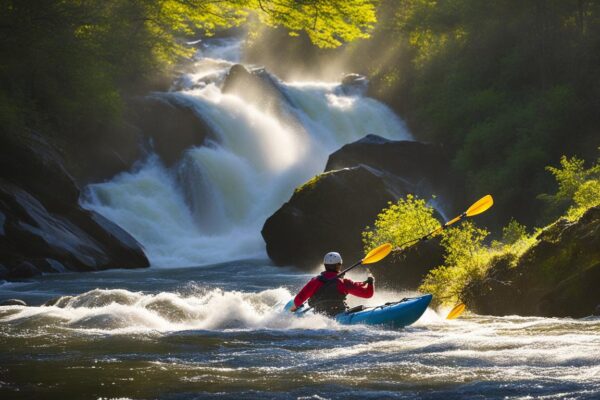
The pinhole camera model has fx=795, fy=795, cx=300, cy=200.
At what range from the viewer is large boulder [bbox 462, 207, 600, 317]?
10.7m

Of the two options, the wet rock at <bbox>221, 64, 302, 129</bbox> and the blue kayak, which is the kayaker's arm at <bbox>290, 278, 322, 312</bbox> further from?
the wet rock at <bbox>221, 64, 302, 129</bbox>

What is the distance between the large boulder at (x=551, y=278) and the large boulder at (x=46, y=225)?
37.3 feet

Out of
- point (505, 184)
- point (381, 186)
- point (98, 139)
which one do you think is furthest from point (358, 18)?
point (98, 139)

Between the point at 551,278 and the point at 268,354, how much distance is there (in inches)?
180

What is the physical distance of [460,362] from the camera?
25.7ft

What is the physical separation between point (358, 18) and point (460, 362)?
8720 mm

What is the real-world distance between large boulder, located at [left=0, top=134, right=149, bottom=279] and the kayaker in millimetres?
9706

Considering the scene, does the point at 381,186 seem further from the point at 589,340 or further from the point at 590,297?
the point at 589,340

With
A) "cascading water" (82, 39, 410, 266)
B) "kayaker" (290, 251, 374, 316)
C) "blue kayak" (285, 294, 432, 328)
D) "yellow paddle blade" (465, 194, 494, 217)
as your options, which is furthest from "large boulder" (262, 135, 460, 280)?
"blue kayak" (285, 294, 432, 328)

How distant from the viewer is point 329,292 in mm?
11328

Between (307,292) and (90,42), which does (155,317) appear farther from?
(90,42)

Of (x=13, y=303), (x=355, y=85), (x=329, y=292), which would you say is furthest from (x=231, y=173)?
(x=329, y=292)

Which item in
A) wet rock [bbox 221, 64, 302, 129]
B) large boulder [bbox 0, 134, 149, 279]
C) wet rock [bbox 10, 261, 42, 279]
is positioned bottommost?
wet rock [bbox 10, 261, 42, 279]

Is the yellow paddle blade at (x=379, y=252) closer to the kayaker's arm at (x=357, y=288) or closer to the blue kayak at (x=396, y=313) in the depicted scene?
the kayaker's arm at (x=357, y=288)
